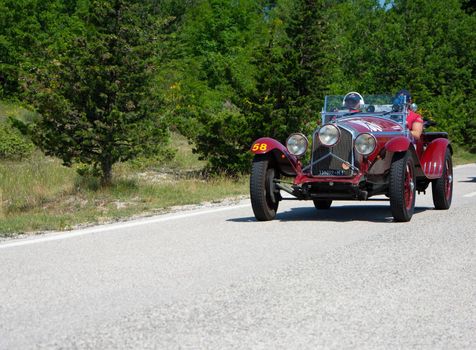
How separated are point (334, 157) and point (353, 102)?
2.06 m

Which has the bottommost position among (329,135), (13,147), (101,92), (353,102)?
(13,147)

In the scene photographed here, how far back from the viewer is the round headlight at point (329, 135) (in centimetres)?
995

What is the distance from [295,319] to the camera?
4.76 m

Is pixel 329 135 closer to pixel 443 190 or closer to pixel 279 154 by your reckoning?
pixel 279 154

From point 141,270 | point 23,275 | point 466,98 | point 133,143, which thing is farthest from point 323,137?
point 466,98

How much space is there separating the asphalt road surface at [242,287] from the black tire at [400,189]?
0.28 meters

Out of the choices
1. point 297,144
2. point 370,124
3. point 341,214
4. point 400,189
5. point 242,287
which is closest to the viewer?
point 242,287

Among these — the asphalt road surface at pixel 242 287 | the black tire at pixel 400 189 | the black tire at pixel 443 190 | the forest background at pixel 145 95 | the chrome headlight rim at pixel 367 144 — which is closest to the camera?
the asphalt road surface at pixel 242 287

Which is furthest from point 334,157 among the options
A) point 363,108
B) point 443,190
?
point 443,190

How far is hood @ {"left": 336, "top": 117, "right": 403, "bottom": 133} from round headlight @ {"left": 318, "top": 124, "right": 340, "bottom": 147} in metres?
0.38

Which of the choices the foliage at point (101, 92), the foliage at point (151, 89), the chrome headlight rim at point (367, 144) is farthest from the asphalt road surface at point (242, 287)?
the foliage at point (151, 89)

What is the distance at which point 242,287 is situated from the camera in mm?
5715

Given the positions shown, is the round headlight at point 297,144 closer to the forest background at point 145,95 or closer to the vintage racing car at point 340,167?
the vintage racing car at point 340,167

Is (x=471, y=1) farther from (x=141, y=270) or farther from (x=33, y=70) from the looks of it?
(x=141, y=270)
